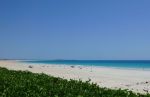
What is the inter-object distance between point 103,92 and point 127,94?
2.90 feet

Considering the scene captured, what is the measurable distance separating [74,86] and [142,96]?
2.89 m

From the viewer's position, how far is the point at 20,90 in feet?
42.5

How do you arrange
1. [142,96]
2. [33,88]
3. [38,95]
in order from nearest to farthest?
[38,95] → [142,96] → [33,88]

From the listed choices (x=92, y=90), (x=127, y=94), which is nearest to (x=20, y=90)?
(x=92, y=90)

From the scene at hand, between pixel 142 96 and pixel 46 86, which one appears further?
pixel 46 86

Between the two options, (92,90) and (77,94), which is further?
(92,90)

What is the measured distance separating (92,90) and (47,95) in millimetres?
2021

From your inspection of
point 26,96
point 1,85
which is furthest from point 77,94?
point 1,85

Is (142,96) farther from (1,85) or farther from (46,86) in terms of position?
(1,85)

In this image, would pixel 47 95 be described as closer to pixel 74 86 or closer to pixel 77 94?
pixel 77 94

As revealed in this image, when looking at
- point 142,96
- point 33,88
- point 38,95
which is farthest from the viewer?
point 33,88

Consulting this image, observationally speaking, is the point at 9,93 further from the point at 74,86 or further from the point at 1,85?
the point at 74,86


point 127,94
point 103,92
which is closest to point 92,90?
point 103,92

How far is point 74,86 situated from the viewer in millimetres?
14102
